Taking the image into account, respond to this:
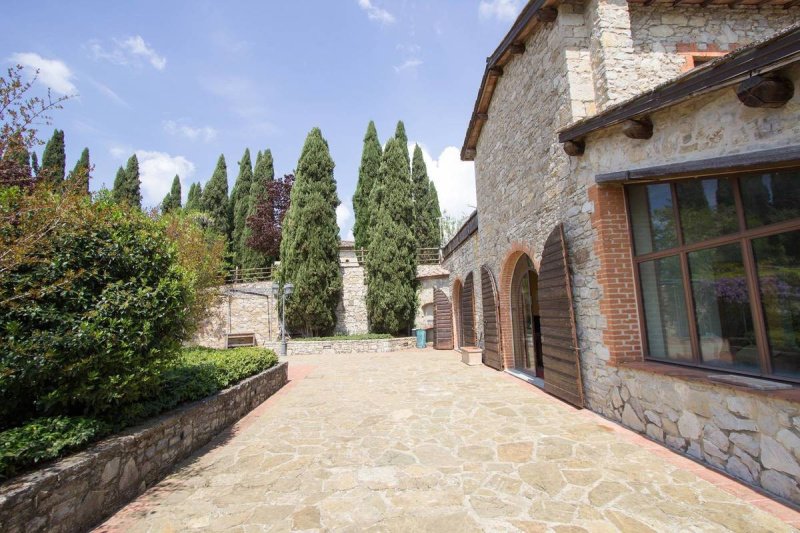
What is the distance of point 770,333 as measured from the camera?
333 cm

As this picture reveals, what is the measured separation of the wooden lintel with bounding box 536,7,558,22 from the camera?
6164 millimetres

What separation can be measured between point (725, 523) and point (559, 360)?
11.6ft

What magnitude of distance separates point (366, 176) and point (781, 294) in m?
23.3

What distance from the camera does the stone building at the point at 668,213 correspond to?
3.09 metres

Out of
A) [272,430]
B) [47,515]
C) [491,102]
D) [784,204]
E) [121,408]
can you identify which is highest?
[491,102]

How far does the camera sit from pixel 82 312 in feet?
11.3

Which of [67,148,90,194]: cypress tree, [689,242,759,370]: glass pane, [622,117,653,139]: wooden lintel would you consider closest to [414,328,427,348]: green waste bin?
[689,242,759,370]: glass pane

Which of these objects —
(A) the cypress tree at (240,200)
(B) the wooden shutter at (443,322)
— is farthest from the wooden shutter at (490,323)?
(A) the cypress tree at (240,200)

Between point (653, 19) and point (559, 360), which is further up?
point (653, 19)

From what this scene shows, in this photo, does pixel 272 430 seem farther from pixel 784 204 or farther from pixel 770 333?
pixel 784 204

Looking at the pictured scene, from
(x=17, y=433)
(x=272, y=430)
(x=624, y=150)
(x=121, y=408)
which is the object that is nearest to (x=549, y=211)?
(x=624, y=150)

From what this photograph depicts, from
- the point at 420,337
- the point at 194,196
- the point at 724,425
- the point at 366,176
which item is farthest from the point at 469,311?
the point at 194,196

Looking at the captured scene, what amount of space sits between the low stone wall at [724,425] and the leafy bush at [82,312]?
5.57m

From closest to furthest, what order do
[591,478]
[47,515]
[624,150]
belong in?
[47,515]
[591,478]
[624,150]
